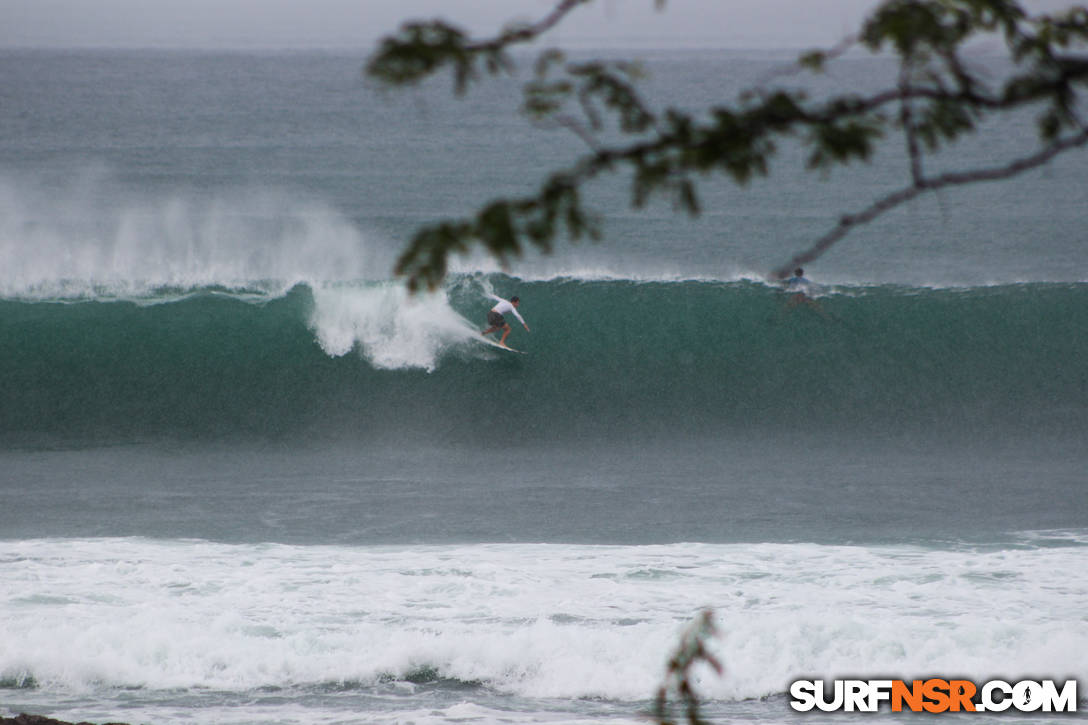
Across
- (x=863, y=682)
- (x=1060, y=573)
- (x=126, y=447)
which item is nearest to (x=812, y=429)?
(x=1060, y=573)

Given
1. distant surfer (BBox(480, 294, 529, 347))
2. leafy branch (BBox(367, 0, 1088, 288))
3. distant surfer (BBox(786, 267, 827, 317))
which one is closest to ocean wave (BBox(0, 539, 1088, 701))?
leafy branch (BBox(367, 0, 1088, 288))

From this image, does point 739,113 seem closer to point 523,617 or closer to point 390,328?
point 523,617

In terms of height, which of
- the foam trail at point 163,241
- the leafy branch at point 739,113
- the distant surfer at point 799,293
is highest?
the foam trail at point 163,241

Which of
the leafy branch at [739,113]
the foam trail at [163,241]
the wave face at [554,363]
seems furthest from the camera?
the foam trail at [163,241]

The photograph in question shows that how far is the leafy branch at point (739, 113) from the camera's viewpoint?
2.29 m

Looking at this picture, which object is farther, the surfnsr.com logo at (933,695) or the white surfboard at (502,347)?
the white surfboard at (502,347)

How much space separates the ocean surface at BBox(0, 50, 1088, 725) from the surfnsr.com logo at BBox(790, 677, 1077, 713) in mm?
105

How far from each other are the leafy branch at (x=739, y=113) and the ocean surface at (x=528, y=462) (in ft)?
0.59

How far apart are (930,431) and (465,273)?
758 cm

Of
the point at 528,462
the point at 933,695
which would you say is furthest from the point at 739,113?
the point at 528,462

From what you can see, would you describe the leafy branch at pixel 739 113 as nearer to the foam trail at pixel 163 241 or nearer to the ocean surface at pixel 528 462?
the ocean surface at pixel 528 462

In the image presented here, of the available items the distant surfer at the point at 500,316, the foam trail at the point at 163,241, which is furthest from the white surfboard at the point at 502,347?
the foam trail at the point at 163,241

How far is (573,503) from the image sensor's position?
11.1 meters

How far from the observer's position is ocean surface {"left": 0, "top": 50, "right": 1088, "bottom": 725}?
6.87m
